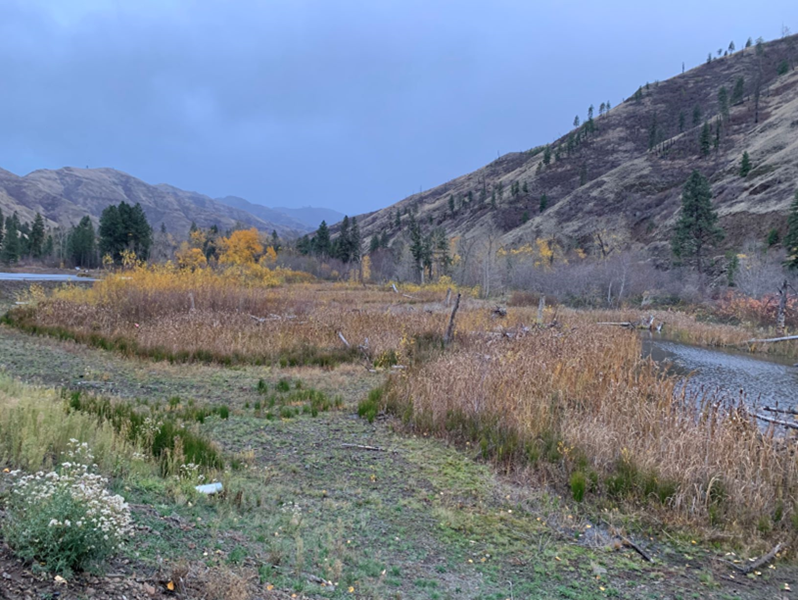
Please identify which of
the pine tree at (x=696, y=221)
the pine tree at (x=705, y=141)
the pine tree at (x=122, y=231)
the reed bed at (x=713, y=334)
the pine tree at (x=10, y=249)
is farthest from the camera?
the pine tree at (x=705, y=141)

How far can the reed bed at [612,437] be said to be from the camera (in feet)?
16.7

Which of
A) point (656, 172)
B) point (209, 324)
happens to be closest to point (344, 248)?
point (656, 172)

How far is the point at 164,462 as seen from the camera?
4938 mm

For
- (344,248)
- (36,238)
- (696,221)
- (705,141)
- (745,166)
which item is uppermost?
(705,141)

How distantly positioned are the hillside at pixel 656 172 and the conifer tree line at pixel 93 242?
54356 mm

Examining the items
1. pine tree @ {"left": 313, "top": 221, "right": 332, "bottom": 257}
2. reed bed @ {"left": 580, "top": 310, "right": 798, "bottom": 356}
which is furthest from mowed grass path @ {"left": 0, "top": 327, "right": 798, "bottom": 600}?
pine tree @ {"left": 313, "top": 221, "right": 332, "bottom": 257}

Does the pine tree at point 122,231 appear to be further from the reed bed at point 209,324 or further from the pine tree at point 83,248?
the reed bed at point 209,324

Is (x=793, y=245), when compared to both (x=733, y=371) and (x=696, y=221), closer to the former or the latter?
(x=696, y=221)

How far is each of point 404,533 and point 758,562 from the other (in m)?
3.20

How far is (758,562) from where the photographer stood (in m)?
4.24

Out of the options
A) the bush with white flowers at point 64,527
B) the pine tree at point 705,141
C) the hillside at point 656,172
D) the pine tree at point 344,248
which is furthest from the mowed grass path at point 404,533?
the pine tree at point 705,141

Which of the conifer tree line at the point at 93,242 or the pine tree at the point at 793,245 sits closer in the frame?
the pine tree at the point at 793,245

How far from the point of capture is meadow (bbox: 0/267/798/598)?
3.69 metres

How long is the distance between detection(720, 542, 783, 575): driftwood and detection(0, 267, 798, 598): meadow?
136 millimetres
